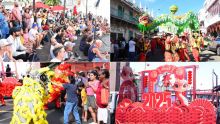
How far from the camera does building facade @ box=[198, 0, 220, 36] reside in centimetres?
343

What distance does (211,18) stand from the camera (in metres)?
3.47

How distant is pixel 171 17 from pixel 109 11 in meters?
0.55

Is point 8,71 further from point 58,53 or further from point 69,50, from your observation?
point 69,50

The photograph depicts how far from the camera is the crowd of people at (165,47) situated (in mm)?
3521

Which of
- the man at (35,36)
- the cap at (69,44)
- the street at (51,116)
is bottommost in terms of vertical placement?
the street at (51,116)

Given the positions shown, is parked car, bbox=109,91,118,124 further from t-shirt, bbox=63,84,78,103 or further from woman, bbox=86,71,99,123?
t-shirt, bbox=63,84,78,103

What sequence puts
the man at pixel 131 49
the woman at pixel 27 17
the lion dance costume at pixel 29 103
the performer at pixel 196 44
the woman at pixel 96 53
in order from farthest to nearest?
the woman at pixel 27 17
the woman at pixel 96 53
the man at pixel 131 49
the performer at pixel 196 44
the lion dance costume at pixel 29 103

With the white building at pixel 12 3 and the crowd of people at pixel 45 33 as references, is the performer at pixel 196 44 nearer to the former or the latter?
the crowd of people at pixel 45 33

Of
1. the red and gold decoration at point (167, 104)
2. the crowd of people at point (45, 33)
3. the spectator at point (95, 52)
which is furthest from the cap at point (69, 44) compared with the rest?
the red and gold decoration at point (167, 104)

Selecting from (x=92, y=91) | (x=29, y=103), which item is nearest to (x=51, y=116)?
(x=92, y=91)

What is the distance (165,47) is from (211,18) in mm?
454

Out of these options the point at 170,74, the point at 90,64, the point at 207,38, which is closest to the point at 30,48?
the point at 90,64

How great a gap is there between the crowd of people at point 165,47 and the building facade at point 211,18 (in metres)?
0.08

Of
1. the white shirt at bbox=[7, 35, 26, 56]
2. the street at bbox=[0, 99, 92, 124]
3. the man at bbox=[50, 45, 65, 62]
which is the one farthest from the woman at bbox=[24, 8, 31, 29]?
the street at bbox=[0, 99, 92, 124]
